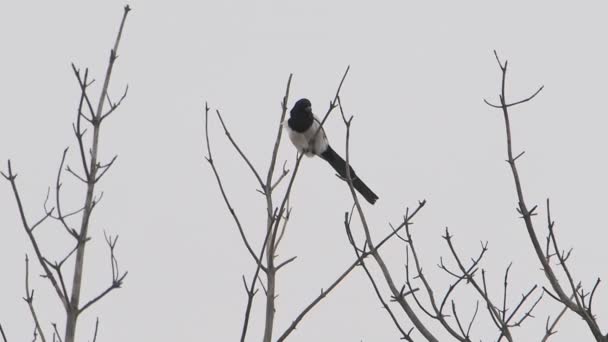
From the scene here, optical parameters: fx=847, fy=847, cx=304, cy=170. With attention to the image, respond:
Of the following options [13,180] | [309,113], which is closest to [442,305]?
[13,180]

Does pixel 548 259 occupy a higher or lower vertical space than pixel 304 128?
lower

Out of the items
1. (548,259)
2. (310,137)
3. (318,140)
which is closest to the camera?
(548,259)

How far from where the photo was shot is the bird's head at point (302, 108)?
7489 mm

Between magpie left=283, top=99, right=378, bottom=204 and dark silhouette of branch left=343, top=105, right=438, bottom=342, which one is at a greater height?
magpie left=283, top=99, right=378, bottom=204

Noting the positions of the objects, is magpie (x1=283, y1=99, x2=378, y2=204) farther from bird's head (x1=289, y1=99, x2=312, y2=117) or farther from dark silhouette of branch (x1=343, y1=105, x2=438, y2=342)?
dark silhouette of branch (x1=343, y1=105, x2=438, y2=342)

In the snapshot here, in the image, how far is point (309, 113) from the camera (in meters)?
7.46

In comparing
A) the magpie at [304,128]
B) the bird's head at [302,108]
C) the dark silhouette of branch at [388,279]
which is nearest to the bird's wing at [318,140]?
the magpie at [304,128]

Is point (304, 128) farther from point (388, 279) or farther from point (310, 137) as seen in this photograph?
point (388, 279)

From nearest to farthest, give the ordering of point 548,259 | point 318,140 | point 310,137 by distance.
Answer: point 548,259, point 310,137, point 318,140

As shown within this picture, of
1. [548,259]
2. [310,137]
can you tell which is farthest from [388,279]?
[310,137]

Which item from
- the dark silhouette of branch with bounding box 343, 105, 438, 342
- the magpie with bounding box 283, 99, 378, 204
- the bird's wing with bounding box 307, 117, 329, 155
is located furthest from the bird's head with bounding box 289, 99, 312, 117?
the dark silhouette of branch with bounding box 343, 105, 438, 342

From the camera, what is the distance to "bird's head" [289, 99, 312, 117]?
7.49m

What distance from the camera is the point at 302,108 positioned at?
753 centimetres

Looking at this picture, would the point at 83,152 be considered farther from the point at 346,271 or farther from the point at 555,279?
the point at 555,279
